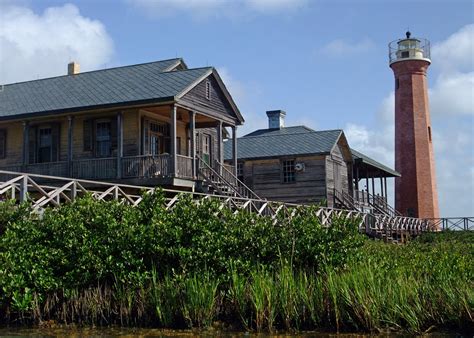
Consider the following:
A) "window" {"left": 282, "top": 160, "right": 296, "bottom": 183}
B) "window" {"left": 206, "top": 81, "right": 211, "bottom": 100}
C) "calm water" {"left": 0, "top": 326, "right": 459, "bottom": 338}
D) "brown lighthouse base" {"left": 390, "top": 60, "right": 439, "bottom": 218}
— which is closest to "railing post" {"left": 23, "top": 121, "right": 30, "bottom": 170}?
"window" {"left": 206, "top": 81, "right": 211, "bottom": 100}

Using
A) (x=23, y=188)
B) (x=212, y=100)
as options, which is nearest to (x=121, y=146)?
(x=212, y=100)

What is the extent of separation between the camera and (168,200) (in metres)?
16.0

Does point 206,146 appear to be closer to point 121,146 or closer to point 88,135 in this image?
point 88,135

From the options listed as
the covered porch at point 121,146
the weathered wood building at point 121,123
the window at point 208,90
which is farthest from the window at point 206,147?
the window at point 208,90

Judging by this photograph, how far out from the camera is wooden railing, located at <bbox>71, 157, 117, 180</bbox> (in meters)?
23.2

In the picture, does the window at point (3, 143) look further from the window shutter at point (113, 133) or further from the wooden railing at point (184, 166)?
the wooden railing at point (184, 166)

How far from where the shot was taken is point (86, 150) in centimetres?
2477

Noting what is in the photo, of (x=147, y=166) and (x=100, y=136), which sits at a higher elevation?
(x=100, y=136)

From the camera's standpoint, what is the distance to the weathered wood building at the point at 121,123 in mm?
22828

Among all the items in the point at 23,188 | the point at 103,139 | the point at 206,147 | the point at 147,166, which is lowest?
the point at 23,188

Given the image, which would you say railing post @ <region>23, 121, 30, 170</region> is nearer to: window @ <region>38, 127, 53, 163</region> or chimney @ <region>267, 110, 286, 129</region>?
window @ <region>38, 127, 53, 163</region>

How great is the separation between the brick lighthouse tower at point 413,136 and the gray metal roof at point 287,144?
1033 centimetres

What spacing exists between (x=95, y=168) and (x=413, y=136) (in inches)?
1014

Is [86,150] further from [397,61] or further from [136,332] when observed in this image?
[397,61]
